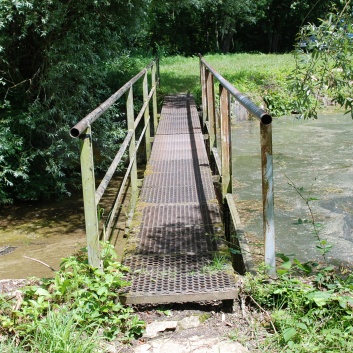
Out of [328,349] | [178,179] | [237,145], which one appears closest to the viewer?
[328,349]

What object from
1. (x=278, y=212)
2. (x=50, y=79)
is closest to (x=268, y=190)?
(x=278, y=212)

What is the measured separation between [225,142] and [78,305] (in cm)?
252

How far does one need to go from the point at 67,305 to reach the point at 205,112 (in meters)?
7.53

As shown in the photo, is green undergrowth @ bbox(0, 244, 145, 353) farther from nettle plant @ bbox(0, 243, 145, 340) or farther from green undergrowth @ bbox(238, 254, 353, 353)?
green undergrowth @ bbox(238, 254, 353, 353)

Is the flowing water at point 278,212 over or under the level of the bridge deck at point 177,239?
under

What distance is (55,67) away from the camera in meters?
8.14

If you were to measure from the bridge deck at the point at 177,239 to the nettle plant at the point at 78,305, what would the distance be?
0.12 meters

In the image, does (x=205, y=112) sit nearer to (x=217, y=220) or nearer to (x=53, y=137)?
(x=53, y=137)

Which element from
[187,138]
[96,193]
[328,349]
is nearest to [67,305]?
[96,193]

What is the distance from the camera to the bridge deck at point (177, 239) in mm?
2953

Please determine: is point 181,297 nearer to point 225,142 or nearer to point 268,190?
point 268,190

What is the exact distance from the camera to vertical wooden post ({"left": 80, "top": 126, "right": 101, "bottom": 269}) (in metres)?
2.79

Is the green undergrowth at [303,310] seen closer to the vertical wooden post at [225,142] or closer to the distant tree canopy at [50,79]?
the vertical wooden post at [225,142]

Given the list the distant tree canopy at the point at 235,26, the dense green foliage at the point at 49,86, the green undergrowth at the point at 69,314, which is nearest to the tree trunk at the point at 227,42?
the distant tree canopy at the point at 235,26
